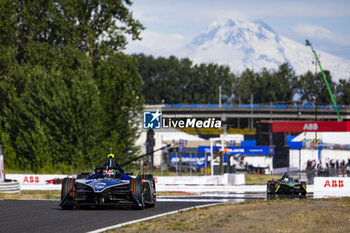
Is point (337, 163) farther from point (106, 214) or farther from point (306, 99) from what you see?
point (306, 99)

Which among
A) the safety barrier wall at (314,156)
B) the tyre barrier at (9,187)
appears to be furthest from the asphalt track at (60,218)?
the safety barrier wall at (314,156)

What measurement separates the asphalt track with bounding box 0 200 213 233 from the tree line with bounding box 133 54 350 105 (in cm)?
13595

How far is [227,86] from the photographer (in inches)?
6240

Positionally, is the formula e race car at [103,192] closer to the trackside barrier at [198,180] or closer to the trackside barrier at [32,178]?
the trackside barrier at [198,180]

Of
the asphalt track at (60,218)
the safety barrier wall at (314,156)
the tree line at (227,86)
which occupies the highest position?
the tree line at (227,86)

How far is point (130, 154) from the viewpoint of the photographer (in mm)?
47812

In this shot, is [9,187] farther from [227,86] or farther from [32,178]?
[227,86]

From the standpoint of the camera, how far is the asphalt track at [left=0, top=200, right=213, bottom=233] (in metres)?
11.8

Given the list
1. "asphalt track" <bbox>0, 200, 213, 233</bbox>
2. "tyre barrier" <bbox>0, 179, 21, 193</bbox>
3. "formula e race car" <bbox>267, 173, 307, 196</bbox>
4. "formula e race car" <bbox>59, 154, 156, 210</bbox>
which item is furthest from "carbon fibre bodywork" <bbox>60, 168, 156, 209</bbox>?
"formula e race car" <bbox>267, 173, 307, 196</bbox>

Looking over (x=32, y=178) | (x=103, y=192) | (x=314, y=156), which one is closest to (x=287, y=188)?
(x=103, y=192)

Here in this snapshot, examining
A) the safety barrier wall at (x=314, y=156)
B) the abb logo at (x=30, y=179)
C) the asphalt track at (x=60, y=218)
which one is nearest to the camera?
the asphalt track at (x=60, y=218)

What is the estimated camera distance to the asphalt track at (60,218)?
38.7ft

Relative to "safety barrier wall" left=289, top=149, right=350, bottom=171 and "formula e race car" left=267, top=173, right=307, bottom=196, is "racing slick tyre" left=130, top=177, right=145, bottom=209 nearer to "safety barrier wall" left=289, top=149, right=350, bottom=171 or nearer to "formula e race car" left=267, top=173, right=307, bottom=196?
"formula e race car" left=267, top=173, right=307, bottom=196

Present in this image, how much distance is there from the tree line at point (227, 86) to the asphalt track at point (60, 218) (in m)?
136
